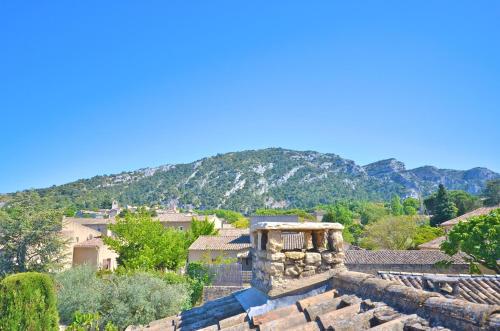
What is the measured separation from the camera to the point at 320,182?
19100 centimetres

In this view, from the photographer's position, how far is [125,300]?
16391 millimetres

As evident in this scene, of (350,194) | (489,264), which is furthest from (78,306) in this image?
(350,194)

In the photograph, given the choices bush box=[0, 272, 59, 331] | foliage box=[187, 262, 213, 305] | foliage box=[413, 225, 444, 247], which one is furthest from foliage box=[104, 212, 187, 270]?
foliage box=[413, 225, 444, 247]

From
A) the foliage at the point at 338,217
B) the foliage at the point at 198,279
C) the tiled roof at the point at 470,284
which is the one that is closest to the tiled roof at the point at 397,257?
the foliage at the point at 198,279

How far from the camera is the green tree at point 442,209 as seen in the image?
6219cm

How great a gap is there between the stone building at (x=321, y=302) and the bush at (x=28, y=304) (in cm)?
1125

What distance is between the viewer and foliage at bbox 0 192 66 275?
25.2 m

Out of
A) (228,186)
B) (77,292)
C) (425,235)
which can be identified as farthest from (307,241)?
(228,186)

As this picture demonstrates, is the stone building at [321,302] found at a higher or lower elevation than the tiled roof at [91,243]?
higher

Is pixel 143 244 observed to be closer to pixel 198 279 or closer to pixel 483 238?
pixel 198 279

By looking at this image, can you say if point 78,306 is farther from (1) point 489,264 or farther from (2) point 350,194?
(2) point 350,194

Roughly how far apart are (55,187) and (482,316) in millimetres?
169036

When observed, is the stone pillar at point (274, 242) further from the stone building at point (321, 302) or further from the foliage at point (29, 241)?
the foliage at point (29, 241)

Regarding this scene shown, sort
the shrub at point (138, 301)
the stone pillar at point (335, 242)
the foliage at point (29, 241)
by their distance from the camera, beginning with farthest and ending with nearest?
the foliage at point (29, 241)
the shrub at point (138, 301)
the stone pillar at point (335, 242)
